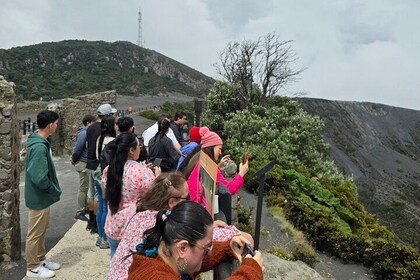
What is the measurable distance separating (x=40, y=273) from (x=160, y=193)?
117 inches

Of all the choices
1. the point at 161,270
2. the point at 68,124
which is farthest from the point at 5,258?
the point at 68,124

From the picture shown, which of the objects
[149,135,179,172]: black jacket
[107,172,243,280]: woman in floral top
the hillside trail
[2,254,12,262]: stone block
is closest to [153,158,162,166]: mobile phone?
[149,135,179,172]: black jacket

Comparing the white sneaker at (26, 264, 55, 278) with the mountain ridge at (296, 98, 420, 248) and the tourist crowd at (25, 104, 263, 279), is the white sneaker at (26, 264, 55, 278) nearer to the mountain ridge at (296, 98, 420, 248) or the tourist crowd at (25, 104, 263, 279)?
the tourist crowd at (25, 104, 263, 279)

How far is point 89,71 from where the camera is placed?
215ft

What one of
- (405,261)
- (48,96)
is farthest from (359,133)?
(405,261)

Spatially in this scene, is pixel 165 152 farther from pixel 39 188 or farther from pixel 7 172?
pixel 7 172

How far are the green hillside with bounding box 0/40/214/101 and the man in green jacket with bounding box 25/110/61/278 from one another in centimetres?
4591

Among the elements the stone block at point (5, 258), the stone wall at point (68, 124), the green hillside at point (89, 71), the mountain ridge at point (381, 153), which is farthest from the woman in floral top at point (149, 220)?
the green hillside at point (89, 71)

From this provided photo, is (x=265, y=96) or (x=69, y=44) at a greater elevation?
(x=69, y=44)

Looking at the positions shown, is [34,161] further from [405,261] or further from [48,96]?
[48,96]

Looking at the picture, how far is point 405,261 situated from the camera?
8.34 meters

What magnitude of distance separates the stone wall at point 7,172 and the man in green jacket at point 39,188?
141cm

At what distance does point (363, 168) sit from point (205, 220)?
6168 cm

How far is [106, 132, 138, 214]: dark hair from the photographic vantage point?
10.8 feet
